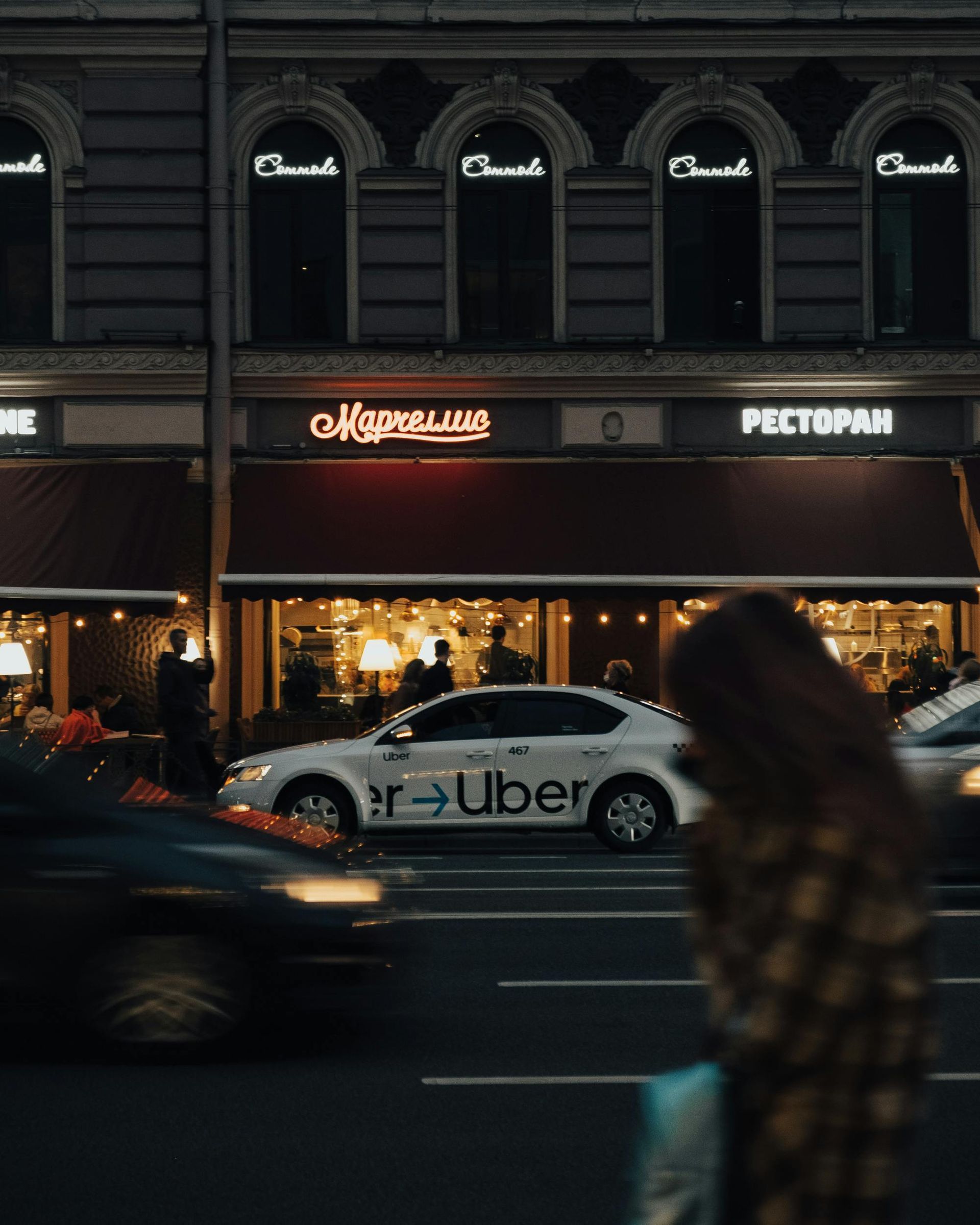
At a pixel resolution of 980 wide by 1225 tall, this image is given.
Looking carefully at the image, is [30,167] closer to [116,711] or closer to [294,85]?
[294,85]

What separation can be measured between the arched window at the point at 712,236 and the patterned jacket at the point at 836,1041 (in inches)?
788

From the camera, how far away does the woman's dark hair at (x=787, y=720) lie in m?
2.60

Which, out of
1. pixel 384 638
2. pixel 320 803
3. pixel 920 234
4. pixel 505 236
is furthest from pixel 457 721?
pixel 920 234

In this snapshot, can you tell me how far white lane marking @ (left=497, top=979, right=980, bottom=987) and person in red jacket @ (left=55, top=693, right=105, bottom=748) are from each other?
10.6m

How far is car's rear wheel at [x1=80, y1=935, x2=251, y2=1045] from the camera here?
7.00 meters

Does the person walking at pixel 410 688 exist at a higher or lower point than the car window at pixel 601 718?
higher

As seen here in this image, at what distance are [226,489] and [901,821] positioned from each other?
1921 centimetres

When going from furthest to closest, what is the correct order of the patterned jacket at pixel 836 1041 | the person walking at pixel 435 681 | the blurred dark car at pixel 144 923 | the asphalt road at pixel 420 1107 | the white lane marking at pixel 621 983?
the person walking at pixel 435 681, the white lane marking at pixel 621 983, the blurred dark car at pixel 144 923, the asphalt road at pixel 420 1107, the patterned jacket at pixel 836 1041

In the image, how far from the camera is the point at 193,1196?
212 inches

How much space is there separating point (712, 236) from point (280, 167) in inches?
228

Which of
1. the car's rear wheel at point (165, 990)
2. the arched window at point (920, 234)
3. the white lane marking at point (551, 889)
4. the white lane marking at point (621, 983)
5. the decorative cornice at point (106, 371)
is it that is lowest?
the white lane marking at point (621, 983)

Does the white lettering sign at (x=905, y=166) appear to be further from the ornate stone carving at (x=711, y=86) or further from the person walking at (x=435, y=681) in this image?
the person walking at (x=435, y=681)

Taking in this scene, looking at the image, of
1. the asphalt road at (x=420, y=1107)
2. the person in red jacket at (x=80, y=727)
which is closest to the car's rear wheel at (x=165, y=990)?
the asphalt road at (x=420, y=1107)

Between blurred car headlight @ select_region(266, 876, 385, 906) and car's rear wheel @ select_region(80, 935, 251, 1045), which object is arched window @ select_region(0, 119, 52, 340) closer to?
blurred car headlight @ select_region(266, 876, 385, 906)
